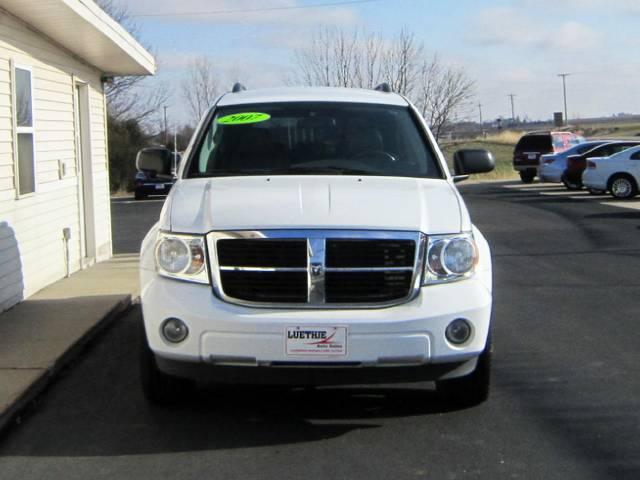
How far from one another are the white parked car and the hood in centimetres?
2142

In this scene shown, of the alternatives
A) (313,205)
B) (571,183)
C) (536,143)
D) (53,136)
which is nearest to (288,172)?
(313,205)

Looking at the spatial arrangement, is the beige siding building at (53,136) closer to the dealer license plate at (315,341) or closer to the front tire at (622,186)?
the dealer license plate at (315,341)

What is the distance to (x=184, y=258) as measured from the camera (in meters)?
5.28

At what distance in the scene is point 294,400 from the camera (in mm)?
6184

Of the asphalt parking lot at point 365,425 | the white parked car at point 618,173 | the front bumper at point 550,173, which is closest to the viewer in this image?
the asphalt parking lot at point 365,425

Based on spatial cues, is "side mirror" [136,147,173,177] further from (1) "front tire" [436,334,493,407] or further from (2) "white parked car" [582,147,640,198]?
(2) "white parked car" [582,147,640,198]

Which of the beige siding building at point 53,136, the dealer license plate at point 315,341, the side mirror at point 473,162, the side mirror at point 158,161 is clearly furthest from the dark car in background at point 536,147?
the dealer license plate at point 315,341

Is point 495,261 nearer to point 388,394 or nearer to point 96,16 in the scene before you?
point 96,16

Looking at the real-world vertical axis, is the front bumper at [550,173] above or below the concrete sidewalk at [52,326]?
above

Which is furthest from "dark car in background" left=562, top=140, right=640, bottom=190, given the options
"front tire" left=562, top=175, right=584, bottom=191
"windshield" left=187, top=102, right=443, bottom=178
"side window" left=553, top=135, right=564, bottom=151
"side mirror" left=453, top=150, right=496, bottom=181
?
"windshield" left=187, top=102, right=443, bottom=178

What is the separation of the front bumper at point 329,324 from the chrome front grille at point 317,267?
85 millimetres

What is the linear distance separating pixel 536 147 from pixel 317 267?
30732 mm

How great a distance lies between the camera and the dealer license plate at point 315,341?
502 cm

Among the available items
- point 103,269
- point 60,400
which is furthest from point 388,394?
point 103,269
